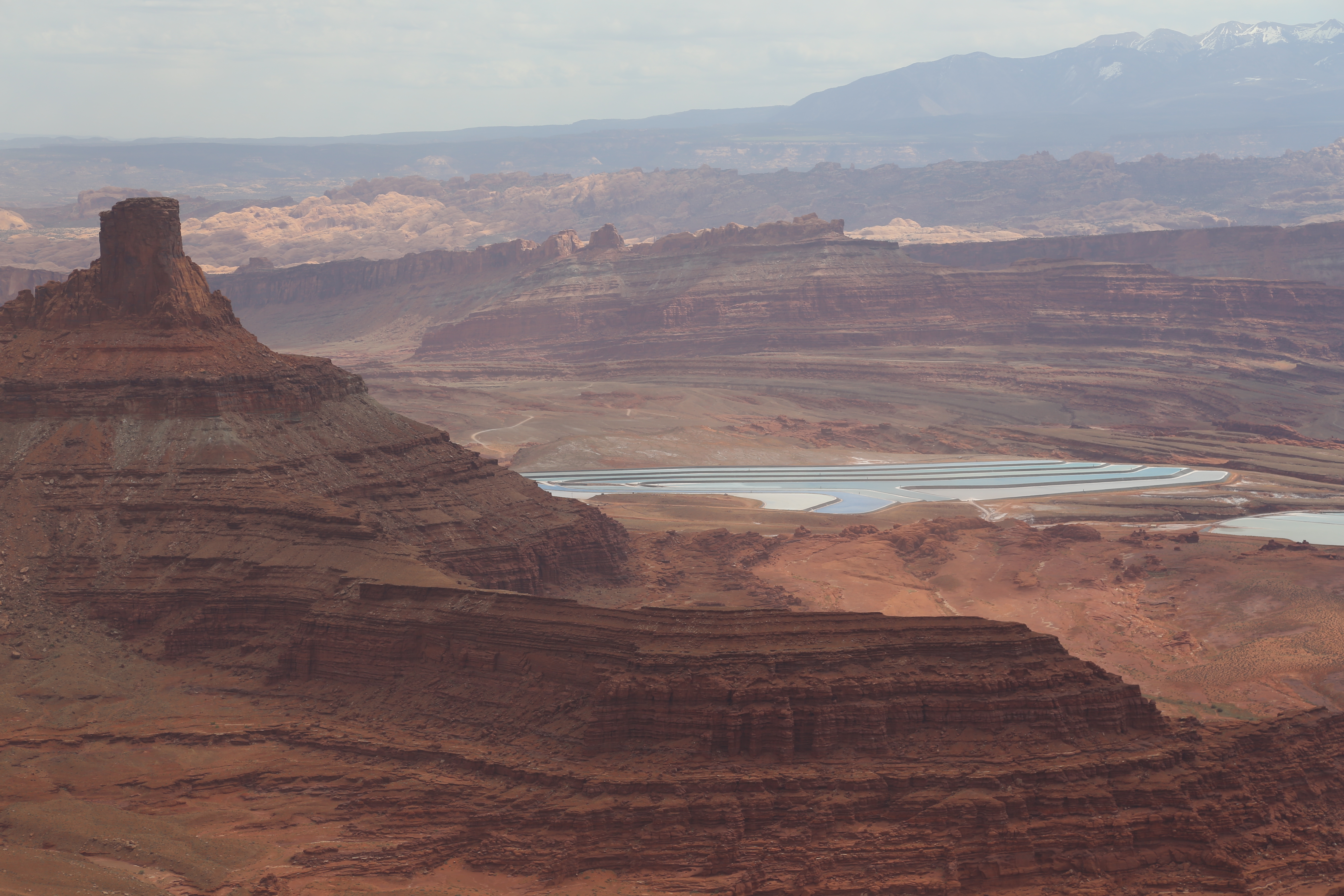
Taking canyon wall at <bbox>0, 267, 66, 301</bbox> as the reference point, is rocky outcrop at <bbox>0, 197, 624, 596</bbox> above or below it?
below

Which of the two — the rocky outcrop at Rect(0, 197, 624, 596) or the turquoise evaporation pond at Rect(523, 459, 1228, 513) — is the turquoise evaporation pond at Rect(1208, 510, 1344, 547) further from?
the rocky outcrop at Rect(0, 197, 624, 596)

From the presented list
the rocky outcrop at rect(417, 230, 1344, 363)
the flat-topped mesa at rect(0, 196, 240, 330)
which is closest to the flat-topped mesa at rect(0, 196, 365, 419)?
the flat-topped mesa at rect(0, 196, 240, 330)

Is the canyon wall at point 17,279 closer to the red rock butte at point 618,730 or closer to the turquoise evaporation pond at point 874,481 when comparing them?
the turquoise evaporation pond at point 874,481

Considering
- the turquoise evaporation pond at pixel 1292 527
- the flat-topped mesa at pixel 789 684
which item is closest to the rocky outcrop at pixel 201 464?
the flat-topped mesa at pixel 789 684

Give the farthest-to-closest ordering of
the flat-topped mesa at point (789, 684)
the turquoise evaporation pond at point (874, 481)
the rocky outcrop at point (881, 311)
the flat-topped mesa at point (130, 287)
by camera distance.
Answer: the rocky outcrop at point (881, 311), the turquoise evaporation pond at point (874, 481), the flat-topped mesa at point (130, 287), the flat-topped mesa at point (789, 684)

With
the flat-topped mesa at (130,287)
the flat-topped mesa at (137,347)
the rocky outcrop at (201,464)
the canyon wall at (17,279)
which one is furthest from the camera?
the canyon wall at (17,279)

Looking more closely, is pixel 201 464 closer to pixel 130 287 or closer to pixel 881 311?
pixel 130 287

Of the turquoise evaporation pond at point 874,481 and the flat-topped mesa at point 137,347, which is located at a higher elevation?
the flat-topped mesa at point 137,347
